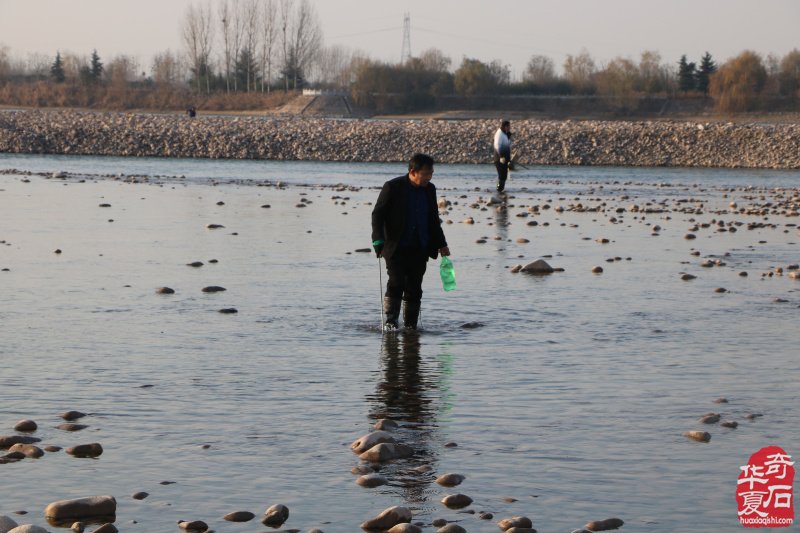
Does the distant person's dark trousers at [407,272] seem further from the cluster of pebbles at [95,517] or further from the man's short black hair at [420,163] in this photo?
the cluster of pebbles at [95,517]

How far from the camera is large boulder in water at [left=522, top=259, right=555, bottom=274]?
16.1 meters

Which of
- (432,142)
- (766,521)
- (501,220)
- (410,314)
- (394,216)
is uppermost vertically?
(394,216)

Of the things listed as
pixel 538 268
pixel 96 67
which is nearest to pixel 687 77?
pixel 96 67

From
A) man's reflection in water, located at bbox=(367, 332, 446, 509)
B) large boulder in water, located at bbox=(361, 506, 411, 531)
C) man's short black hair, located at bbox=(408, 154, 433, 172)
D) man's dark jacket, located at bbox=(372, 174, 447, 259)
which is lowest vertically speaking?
man's reflection in water, located at bbox=(367, 332, 446, 509)

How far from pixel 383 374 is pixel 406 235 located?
7.23 feet

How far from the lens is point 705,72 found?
434 feet

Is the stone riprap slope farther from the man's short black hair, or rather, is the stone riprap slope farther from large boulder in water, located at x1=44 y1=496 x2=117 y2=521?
large boulder in water, located at x1=44 y1=496 x2=117 y2=521

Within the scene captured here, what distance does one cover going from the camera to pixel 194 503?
247 inches

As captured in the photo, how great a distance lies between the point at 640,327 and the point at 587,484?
18.1 ft

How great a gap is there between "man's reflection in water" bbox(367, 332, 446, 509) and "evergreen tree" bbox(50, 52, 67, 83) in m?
144

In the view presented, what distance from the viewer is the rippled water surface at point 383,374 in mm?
6543

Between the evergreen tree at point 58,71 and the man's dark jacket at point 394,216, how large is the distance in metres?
142

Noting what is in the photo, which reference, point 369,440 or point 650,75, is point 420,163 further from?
point 650,75

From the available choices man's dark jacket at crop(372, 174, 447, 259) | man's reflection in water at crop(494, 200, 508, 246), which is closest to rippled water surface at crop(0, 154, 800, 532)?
man's reflection in water at crop(494, 200, 508, 246)
